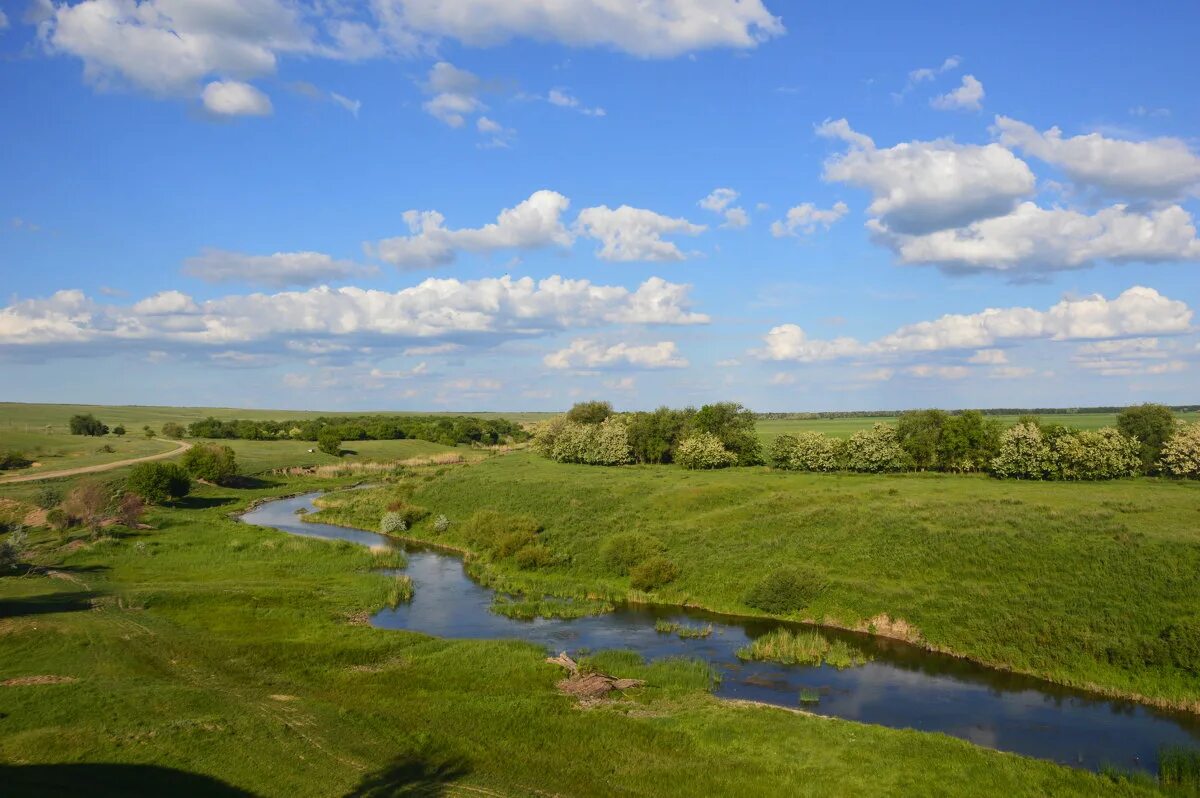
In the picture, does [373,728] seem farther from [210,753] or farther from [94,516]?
[94,516]

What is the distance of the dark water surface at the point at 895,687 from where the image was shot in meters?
25.7

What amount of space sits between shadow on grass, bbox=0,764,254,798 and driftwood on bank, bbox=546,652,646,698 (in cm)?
1302

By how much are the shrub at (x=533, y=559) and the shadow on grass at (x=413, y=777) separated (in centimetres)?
3301

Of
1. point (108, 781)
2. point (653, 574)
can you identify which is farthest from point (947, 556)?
point (108, 781)

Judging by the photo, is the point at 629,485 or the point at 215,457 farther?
the point at 215,457

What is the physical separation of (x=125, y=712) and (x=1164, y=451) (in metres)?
87.4

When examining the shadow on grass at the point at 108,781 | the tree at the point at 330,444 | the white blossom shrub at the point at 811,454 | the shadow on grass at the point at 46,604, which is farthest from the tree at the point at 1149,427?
the tree at the point at 330,444

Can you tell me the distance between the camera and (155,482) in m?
77.7

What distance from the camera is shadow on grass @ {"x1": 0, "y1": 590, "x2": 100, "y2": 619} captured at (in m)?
35.5

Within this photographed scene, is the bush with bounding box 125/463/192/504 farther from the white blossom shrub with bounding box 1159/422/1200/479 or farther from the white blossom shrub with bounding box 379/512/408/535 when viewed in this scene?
the white blossom shrub with bounding box 1159/422/1200/479

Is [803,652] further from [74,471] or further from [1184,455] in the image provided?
[74,471]

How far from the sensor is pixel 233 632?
3622cm

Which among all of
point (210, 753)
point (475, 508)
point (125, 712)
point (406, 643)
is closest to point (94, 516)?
point (475, 508)

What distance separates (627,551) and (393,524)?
31267 mm
